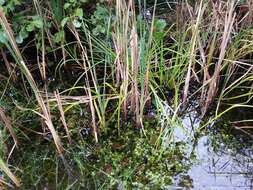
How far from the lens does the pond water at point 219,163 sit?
4.78 feet

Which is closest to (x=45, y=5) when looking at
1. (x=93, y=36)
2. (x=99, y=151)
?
(x=93, y=36)

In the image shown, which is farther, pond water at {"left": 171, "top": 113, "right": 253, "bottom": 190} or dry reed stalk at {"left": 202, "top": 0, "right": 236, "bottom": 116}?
dry reed stalk at {"left": 202, "top": 0, "right": 236, "bottom": 116}

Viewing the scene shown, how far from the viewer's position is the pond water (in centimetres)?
146

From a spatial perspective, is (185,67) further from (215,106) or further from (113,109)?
(113,109)

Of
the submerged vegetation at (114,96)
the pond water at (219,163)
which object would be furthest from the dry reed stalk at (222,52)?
the pond water at (219,163)

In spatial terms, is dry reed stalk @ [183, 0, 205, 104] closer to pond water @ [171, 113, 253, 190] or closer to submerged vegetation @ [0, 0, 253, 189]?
submerged vegetation @ [0, 0, 253, 189]

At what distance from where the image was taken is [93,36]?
1886mm

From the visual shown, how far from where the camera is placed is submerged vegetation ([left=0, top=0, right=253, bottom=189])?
4.99ft

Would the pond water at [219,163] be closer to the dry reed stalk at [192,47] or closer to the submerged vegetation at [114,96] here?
the submerged vegetation at [114,96]

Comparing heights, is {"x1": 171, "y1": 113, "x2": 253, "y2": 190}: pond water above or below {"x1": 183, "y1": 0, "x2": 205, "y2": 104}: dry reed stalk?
below

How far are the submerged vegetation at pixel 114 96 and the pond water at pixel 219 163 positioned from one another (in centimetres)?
3

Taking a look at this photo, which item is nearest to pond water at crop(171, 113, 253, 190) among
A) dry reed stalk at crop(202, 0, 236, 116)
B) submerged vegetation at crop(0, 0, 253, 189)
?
submerged vegetation at crop(0, 0, 253, 189)

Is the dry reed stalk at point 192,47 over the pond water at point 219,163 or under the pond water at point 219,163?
over

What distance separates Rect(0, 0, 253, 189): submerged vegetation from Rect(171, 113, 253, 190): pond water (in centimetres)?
3
